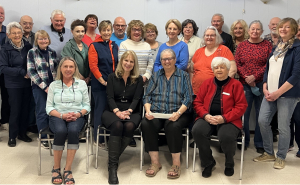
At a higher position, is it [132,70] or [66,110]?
[132,70]

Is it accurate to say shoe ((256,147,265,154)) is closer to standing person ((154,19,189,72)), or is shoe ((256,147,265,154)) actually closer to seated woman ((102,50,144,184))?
standing person ((154,19,189,72))

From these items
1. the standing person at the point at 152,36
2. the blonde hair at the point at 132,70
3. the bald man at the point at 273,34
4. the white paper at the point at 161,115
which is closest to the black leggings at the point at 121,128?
the white paper at the point at 161,115

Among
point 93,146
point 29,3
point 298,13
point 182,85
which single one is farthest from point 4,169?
point 298,13

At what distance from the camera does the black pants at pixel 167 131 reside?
287 centimetres

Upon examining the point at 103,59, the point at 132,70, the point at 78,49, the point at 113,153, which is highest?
the point at 78,49

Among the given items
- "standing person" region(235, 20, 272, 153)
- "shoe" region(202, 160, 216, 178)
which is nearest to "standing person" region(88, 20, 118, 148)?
"shoe" region(202, 160, 216, 178)

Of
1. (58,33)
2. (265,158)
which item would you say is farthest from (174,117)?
(58,33)

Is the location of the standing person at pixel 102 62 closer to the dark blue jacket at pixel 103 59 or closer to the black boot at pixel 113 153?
the dark blue jacket at pixel 103 59

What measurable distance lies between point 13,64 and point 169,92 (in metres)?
1.86

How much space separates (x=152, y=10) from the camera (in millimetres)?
4305

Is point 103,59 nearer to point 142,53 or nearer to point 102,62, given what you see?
point 102,62

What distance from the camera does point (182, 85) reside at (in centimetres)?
305

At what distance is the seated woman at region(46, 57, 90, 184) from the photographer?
108 inches

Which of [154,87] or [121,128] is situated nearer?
[121,128]
